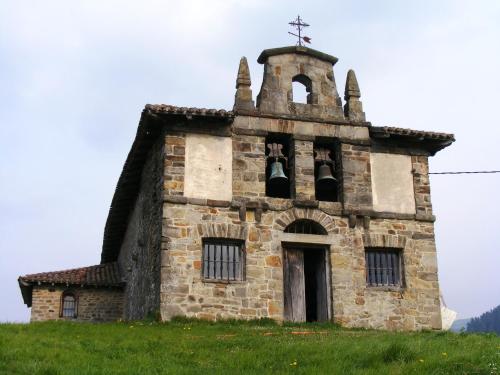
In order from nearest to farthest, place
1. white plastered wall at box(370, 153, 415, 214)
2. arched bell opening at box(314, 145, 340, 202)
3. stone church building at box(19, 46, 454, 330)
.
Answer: stone church building at box(19, 46, 454, 330) → arched bell opening at box(314, 145, 340, 202) → white plastered wall at box(370, 153, 415, 214)

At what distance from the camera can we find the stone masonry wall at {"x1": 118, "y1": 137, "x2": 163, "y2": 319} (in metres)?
18.9

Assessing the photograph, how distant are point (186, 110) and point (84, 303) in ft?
29.2

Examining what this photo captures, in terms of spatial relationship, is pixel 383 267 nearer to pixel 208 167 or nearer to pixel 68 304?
pixel 208 167

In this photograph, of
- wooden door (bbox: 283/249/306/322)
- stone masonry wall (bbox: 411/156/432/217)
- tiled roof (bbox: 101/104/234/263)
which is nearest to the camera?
tiled roof (bbox: 101/104/234/263)

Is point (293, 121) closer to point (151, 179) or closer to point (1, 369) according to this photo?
point (151, 179)

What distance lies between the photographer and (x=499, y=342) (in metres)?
13.1

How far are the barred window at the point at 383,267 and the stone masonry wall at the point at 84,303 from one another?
914 cm

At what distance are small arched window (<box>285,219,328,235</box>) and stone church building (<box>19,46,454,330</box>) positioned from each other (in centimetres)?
3

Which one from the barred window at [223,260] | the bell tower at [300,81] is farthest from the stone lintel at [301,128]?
the barred window at [223,260]

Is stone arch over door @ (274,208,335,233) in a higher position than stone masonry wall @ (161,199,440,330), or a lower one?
higher

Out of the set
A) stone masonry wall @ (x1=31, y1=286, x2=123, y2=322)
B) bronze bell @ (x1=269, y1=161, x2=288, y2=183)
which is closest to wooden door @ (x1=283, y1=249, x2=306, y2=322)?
bronze bell @ (x1=269, y1=161, x2=288, y2=183)

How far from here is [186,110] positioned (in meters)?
18.8

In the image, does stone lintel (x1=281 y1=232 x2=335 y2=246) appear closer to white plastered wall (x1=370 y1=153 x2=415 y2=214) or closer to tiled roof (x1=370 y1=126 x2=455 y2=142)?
white plastered wall (x1=370 y1=153 x2=415 y2=214)

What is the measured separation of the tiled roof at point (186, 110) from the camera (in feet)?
61.0
